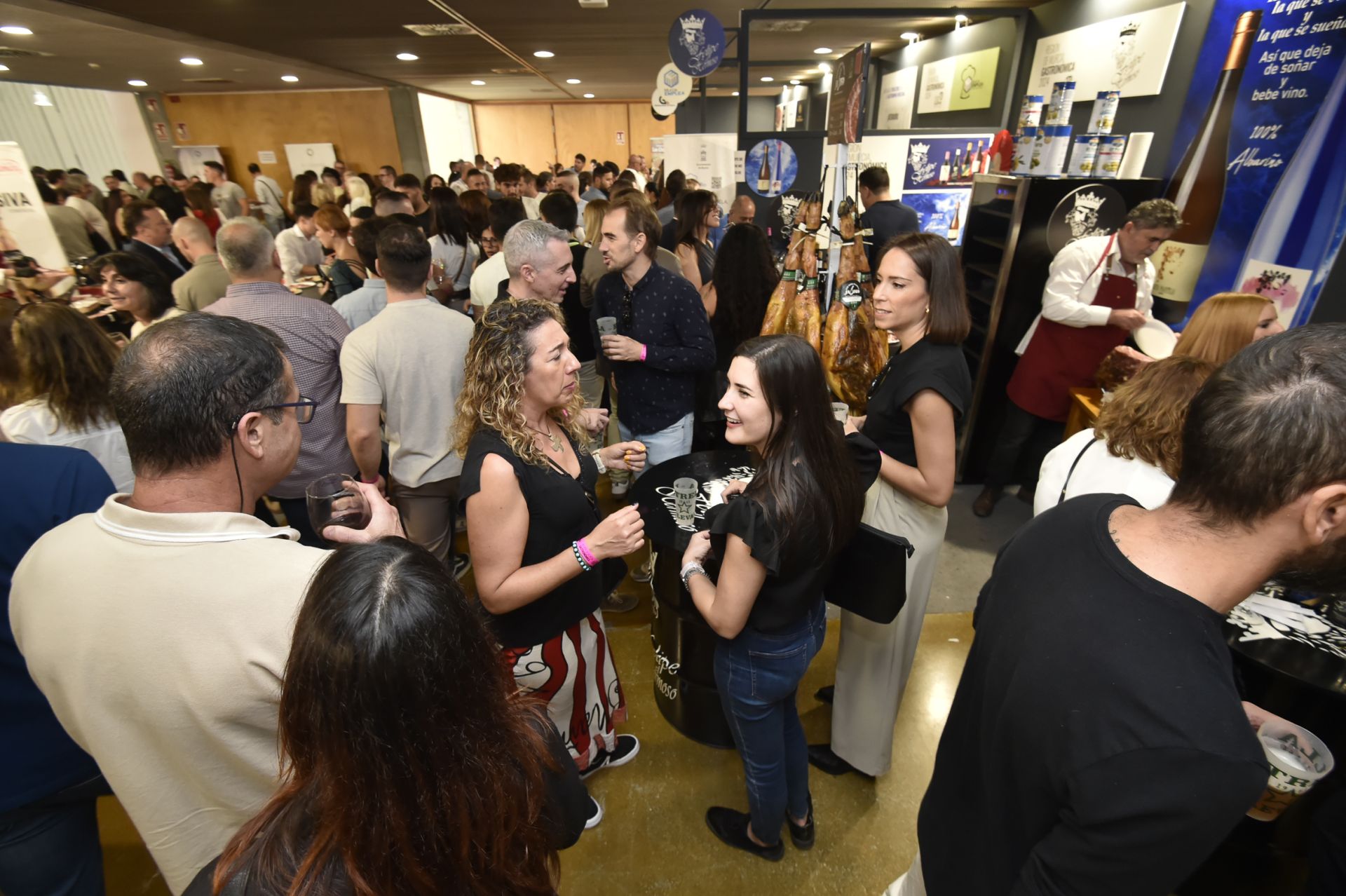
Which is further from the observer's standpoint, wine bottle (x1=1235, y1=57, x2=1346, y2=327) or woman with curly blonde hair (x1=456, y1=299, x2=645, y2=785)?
wine bottle (x1=1235, y1=57, x2=1346, y2=327)

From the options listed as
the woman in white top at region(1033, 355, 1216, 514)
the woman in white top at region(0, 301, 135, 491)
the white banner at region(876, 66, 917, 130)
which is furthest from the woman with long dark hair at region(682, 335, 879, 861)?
the white banner at region(876, 66, 917, 130)

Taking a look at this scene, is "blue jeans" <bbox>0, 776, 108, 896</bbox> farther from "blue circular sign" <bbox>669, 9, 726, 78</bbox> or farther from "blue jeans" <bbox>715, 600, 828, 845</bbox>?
"blue circular sign" <bbox>669, 9, 726, 78</bbox>

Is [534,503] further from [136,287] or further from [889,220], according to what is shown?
[889,220]

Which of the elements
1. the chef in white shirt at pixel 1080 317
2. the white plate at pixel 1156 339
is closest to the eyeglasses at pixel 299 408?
the chef in white shirt at pixel 1080 317

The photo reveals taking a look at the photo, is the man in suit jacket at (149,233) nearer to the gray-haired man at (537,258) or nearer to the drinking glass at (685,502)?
the gray-haired man at (537,258)

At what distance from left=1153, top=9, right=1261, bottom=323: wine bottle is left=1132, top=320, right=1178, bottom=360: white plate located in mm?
618

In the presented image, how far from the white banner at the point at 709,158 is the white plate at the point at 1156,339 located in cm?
381

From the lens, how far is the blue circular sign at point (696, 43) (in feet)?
15.7

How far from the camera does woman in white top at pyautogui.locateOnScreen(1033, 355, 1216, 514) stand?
5.24 feet

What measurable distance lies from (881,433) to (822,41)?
27.9 feet

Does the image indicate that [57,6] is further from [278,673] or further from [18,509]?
[278,673]

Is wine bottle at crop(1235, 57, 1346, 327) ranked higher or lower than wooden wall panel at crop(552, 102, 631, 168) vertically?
lower

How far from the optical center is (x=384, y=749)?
0.65 metres

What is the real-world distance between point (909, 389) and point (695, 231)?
9.49 ft
